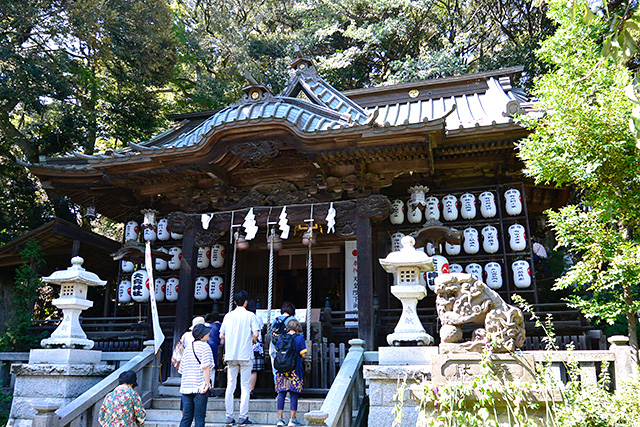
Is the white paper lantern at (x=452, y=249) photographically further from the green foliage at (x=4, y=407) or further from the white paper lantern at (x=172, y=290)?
the green foliage at (x=4, y=407)

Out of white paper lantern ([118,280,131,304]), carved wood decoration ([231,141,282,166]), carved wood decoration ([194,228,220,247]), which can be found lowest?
white paper lantern ([118,280,131,304])

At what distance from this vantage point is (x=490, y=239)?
9797mm

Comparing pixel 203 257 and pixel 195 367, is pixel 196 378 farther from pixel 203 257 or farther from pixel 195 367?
pixel 203 257

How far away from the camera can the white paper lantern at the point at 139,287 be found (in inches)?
431

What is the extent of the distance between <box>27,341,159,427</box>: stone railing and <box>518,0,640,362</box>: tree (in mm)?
6898

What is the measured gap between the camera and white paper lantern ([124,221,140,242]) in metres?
12.1

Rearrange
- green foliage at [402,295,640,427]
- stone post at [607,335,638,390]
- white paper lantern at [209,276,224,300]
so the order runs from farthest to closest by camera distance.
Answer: white paper lantern at [209,276,224,300] → stone post at [607,335,638,390] → green foliage at [402,295,640,427]

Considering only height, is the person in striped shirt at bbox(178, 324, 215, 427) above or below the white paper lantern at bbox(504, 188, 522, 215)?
below

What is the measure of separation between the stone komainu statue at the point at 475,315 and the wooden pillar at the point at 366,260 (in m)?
3.33

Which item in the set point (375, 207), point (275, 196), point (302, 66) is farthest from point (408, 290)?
point (302, 66)

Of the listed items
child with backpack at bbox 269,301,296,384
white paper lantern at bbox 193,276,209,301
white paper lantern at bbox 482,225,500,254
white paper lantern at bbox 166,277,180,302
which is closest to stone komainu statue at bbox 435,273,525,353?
child with backpack at bbox 269,301,296,384

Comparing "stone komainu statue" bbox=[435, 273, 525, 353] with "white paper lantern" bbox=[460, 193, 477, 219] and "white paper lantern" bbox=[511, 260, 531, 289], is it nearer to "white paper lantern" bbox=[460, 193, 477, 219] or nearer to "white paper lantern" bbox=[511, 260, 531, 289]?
"white paper lantern" bbox=[511, 260, 531, 289]

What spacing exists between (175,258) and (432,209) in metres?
6.04

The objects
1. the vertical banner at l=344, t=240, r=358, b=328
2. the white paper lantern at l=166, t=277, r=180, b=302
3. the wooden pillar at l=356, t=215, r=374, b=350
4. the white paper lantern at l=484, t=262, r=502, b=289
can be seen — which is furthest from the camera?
the white paper lantern at l=166, t=277, r=180, b=302
